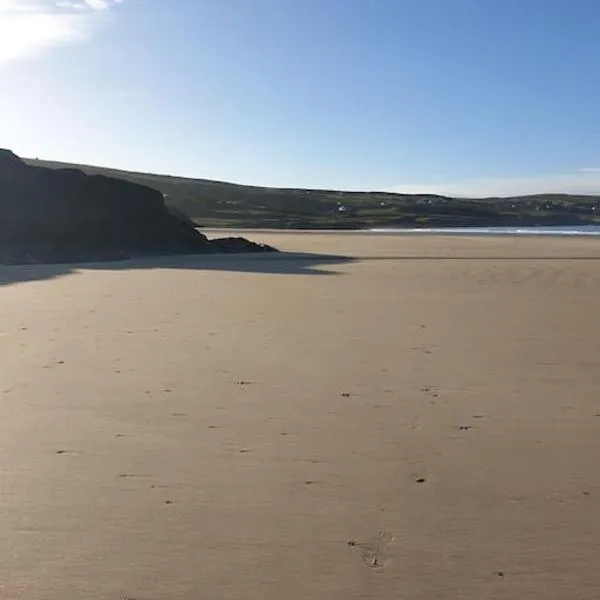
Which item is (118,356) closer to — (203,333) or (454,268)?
(203,333)

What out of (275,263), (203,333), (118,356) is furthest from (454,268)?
(118,356)

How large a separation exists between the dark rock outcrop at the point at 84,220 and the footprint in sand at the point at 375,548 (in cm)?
2537

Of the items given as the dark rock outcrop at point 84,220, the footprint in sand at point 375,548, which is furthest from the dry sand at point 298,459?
Answer: the dark rock outcrop at point 84,220

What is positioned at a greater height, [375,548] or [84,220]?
[84,220]

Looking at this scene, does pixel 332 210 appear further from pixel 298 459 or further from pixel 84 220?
pixel 298 459

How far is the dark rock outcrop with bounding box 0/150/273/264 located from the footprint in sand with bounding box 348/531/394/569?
83.2ft

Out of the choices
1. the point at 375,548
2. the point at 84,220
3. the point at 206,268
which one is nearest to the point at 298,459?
the point at 375,548

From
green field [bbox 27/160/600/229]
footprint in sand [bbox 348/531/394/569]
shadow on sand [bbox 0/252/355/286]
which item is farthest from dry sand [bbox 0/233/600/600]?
green field [bbox 27/160/600/229]

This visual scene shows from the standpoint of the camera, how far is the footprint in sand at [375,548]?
142 inches

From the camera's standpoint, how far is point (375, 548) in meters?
3.76

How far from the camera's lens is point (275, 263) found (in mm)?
26203

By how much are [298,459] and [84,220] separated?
28.8 meters

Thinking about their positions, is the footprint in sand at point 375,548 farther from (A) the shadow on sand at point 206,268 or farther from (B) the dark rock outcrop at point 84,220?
(B) the dark rock outcrop at point 84,220

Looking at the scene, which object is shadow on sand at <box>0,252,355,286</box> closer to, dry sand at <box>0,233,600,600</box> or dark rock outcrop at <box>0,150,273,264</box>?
dark rock outcrop at <box>0,150,273,264</box>
